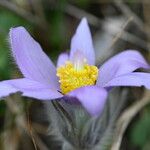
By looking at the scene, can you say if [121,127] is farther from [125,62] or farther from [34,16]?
[34,16]

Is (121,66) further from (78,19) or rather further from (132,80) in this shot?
(78,19)

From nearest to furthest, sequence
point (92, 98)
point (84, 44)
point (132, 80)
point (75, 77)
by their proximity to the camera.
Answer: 1. point (92, 98)
2. point (132, 80)
3. point (75, 77)
4. point (84, 44)

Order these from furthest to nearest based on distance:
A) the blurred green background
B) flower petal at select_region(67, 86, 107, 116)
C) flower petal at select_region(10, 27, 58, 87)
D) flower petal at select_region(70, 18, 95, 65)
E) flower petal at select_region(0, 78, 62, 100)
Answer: the blurred green background → flower petal at select_region(70, 18, 95, 65) → flower petal at select_region(10, 27, 58, 87) → flower petal at select_region(0, 78, 62, 100) → flower petal at select_region(67, 86, 107, 116)

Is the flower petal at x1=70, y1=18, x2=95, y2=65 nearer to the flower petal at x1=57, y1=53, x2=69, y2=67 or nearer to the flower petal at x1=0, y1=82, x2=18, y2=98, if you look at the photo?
the flower petal at x1=57, y1=53, x2=69, y2=67

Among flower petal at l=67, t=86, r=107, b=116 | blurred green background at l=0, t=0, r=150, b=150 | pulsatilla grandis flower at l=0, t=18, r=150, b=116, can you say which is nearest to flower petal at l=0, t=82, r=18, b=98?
pulsatilla grandis flower at l=0, t=18, r=150, b=116

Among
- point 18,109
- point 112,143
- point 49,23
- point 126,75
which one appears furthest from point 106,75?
point 49,23

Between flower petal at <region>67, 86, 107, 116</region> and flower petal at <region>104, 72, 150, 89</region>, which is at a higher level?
flower petal at <region>104, 72, 150, 89</region>

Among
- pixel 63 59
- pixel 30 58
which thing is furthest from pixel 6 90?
pixel 63 59

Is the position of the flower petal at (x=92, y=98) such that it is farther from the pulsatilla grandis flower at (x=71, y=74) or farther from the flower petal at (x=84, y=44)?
the flower petal at (x=84, y=44)
